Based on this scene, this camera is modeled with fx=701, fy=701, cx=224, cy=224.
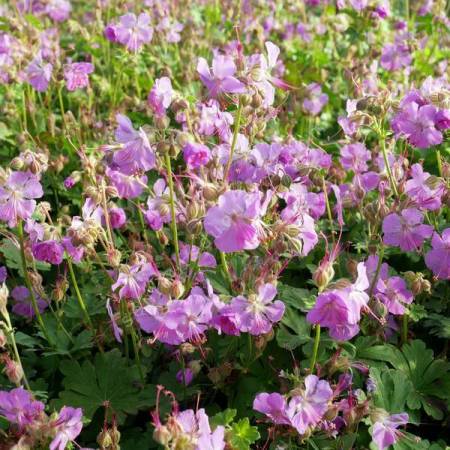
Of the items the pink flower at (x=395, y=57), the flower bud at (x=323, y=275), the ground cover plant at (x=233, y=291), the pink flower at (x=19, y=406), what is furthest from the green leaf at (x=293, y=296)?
the pink flower at (x=395, y=57)

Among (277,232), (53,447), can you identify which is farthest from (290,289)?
(53,447)

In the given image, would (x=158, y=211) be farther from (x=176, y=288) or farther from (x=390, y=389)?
(x=390, y=389)

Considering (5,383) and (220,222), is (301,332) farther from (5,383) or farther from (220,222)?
(5,383)

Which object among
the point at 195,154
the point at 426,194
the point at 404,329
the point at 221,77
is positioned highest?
the point at 221,77

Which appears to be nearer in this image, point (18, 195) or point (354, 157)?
point (18, 195)

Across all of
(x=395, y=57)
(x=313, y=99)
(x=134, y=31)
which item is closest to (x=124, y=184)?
(x=134, y=31)

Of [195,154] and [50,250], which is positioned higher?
[195,154]

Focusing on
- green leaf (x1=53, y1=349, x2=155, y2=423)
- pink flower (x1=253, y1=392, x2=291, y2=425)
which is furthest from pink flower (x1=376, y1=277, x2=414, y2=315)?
green leaf (x1=53, y1=349, x2=155, y2=423)
